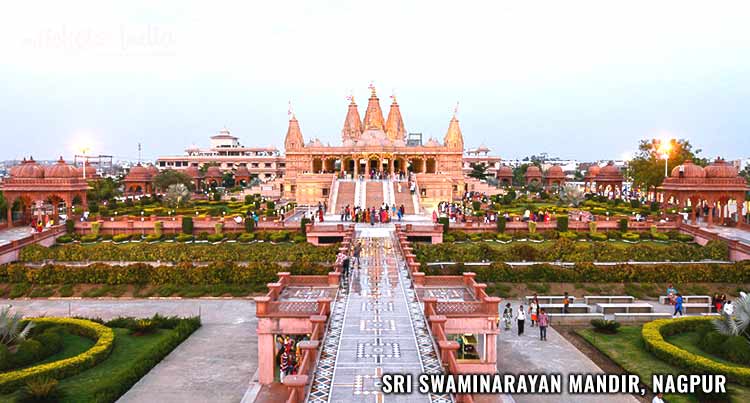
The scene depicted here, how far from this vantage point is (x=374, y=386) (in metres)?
11.4

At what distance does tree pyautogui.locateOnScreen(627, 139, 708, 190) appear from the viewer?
2041 inches

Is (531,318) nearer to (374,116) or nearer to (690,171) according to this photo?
(690,171)

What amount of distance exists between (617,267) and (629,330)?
726 cm

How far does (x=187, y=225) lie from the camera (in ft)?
113

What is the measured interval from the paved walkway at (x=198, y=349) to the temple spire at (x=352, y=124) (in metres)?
47.0

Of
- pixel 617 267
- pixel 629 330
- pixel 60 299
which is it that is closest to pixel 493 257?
pixel 617 267

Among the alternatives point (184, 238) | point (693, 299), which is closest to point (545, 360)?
point (693, 299)

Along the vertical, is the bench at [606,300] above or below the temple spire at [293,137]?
below

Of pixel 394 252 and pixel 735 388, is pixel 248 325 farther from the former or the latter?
pixel 735 388

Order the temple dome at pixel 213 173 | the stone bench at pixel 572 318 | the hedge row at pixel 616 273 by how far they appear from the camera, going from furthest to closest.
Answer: the temple dome at pixel 213 173, the hedge row at pixel 616 273, the stone bench at pixel 572 318

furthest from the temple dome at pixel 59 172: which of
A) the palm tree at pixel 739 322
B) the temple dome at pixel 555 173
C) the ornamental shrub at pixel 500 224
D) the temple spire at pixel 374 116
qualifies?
the temple dome at pixel 555 173

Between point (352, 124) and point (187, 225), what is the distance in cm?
3824

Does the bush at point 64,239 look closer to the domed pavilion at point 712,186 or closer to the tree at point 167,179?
the tree at point 167,179

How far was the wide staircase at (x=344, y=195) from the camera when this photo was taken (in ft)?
140
